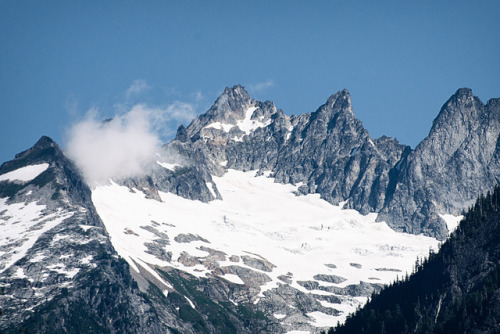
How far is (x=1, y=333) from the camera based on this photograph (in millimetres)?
107500

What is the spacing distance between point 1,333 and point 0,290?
12.0 meters

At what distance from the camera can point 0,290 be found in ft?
322

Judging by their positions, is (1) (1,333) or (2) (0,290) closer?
(2) (0,290)
